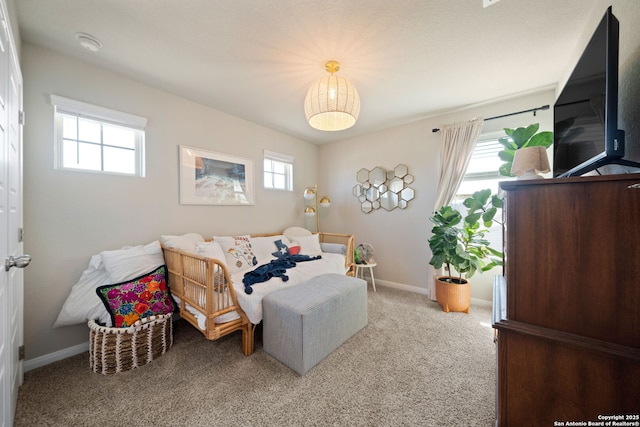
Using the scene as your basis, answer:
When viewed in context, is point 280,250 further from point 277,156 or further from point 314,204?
point 277,156

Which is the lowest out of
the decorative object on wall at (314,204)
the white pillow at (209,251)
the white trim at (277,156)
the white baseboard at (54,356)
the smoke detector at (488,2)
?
the white baseboard at (54,356)

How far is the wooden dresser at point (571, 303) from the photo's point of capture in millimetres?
701

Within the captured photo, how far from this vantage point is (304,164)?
13.5 ft

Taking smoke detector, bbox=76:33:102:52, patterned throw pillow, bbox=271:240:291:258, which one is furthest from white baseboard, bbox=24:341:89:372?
smoke detector, bbox=76:33:102:52

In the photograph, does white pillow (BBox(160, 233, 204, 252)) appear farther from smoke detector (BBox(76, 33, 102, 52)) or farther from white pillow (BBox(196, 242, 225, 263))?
smoke detector (BBox(76, 33, 102, 52))

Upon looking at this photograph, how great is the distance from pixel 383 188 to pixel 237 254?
7.66 feet

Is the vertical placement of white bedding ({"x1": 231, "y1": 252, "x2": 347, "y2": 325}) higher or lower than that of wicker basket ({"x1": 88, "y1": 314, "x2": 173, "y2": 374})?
higher

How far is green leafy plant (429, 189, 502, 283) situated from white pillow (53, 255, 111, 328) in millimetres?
3144

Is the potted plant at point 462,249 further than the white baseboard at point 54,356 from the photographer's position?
Yes

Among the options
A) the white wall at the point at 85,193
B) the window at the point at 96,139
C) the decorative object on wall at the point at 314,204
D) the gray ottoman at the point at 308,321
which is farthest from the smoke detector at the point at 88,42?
the decorative object on wall at the point at 314,204

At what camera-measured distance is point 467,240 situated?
2629 mm

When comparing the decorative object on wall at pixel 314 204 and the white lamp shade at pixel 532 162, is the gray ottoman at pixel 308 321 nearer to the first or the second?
the white lamp shade at pixel 532 162

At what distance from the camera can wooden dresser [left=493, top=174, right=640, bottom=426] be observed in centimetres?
70

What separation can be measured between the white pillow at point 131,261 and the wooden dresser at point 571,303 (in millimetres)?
2491
